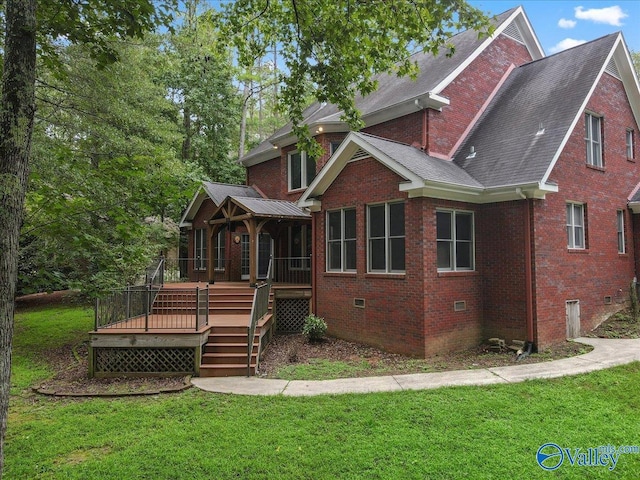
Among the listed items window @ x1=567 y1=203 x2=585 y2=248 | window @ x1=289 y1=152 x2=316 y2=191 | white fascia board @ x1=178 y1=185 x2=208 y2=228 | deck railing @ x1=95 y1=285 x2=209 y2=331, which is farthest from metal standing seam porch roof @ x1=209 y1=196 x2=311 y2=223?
window @ x1=567 y1=203 x2=585 y2=248

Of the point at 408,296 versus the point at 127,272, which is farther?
the point at 127,272

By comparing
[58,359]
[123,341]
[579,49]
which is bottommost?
[58,359]

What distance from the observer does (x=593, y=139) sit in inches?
480

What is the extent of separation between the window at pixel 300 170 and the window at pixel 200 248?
200 inches

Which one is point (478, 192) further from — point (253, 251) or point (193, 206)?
point (193, 206)

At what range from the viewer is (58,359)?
10.2 metres

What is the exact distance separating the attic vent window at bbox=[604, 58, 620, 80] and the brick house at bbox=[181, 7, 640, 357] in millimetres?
51

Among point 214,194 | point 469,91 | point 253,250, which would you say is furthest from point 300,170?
point 469,91

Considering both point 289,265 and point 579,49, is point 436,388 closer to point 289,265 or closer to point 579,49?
point 289,265

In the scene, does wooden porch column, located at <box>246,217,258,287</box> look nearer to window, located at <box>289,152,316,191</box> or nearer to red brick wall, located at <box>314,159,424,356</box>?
red brick wall, located at <box>314,159,424,356</box>

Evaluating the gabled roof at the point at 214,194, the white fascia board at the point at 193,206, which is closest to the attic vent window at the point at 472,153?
the gabled roof at the point at 214,194

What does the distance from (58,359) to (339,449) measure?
28.2 feet

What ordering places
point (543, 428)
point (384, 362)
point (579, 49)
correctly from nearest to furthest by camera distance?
1. point (543, 428)
2. point (384, 362)
3. point (579, 49)

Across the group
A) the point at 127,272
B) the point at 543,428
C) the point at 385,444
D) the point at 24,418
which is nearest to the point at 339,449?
the point at 385,444
